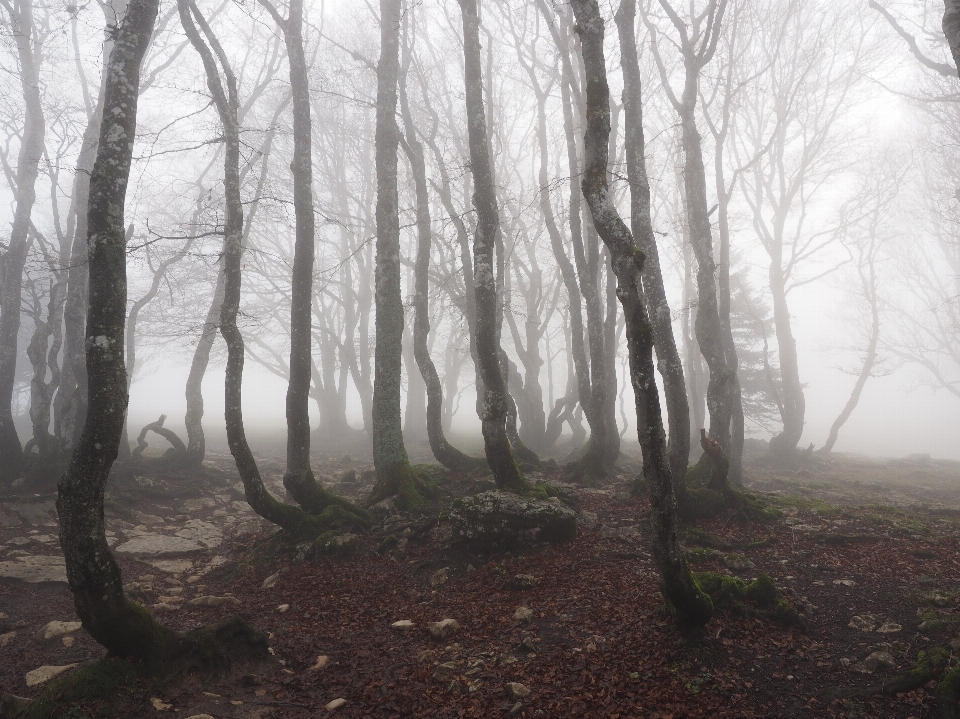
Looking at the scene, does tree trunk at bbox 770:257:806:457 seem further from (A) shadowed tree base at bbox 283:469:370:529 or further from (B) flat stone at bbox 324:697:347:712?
(B) flat stone at bbox 324:697:347:712

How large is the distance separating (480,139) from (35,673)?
949 centimetres

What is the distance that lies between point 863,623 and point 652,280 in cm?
609

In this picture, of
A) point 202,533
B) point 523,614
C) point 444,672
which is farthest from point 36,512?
point 523,614

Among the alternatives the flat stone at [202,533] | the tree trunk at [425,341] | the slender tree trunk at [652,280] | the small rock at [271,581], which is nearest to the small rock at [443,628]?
the small rock at [271,581]

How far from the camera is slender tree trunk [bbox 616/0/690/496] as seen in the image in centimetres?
884

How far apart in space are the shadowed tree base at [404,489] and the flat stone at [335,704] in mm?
4701

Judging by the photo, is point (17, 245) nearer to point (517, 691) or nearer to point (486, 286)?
point (486, 286)

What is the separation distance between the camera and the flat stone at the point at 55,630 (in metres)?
5.34

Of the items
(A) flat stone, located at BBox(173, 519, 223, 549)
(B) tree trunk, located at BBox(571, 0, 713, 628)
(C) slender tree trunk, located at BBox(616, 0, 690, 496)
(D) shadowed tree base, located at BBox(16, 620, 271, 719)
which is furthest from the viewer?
(A) flat stone, located at BBox(173, 519, 223, 549)

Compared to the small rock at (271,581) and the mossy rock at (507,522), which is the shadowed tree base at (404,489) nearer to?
the mossy rock at (507,522)

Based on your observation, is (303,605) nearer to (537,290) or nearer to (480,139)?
(480,139)

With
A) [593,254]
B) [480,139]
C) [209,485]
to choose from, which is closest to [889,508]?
[593,254]

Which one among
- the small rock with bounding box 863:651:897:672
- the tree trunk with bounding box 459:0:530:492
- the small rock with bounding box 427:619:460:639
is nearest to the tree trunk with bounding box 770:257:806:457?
the tree trunk with bounding box 459:0:530:492

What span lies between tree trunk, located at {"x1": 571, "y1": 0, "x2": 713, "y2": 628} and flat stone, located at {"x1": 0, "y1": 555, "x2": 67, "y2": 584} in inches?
290
